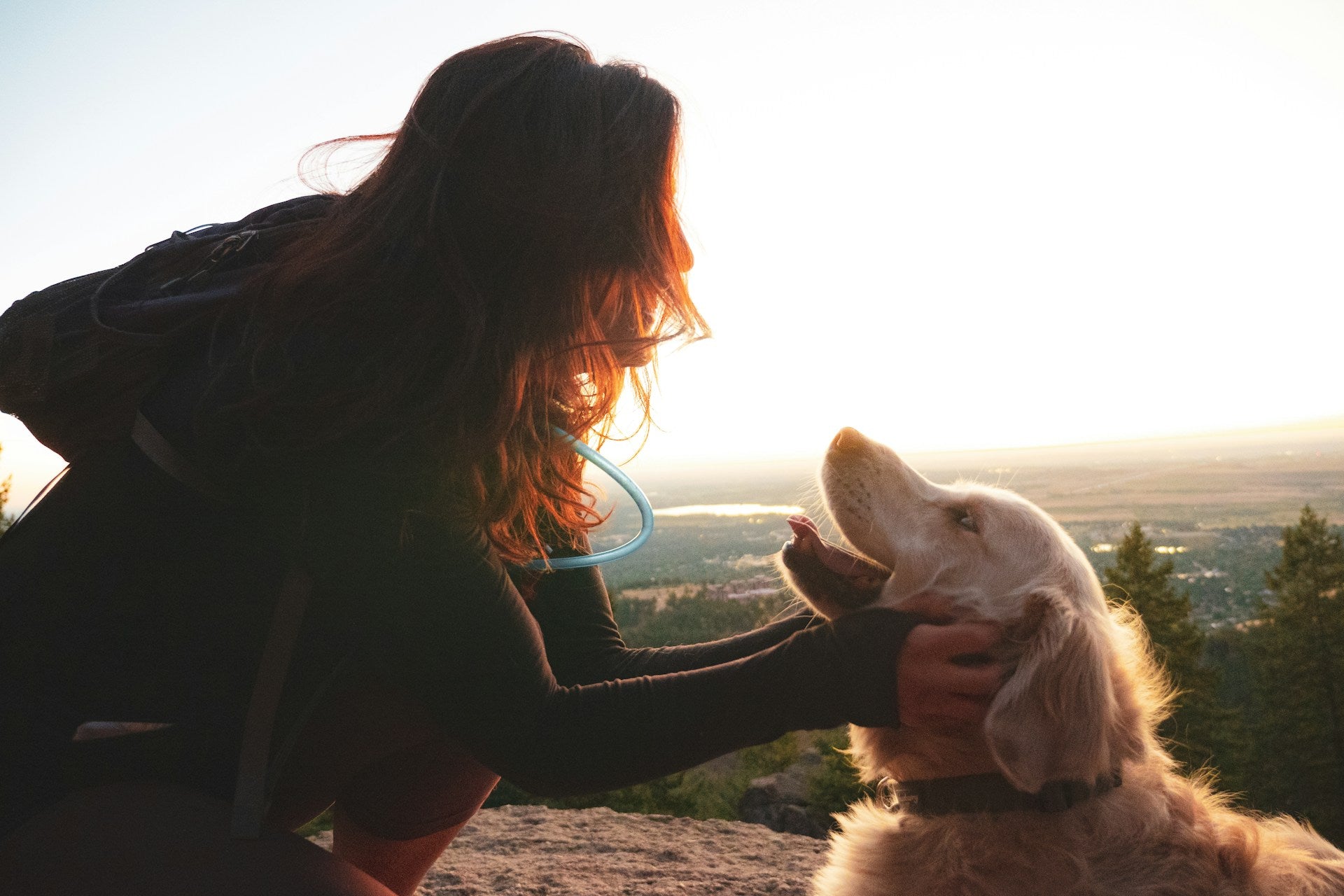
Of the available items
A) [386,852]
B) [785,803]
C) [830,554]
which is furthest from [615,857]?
[830,554]

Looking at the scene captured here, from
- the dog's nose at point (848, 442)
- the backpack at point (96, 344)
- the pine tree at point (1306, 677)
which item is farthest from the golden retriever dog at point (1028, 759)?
the pine tree at point (1306, 677)

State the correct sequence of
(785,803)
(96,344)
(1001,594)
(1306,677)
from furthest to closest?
(1306,677), (785,803), (1001,594), (96,344)

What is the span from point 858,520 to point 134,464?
1.71 m

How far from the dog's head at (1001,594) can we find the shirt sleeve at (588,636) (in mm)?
245

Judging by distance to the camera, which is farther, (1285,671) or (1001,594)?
(1285,671)

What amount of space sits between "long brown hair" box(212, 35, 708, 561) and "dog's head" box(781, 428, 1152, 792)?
77cm

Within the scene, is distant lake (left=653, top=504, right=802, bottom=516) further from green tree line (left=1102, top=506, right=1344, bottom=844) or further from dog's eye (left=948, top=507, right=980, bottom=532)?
green tree line (left=1102, top=506, right=1344, bottom=844)

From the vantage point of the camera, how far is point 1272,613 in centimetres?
843

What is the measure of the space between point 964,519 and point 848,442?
39 cm

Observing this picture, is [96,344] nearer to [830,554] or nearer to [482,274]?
[482,274]

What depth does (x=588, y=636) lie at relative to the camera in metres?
2.32

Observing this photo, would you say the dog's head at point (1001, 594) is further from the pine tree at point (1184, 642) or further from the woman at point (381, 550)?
the pine tree at point (1184, 642)

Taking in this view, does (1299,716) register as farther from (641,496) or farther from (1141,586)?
(641,496)

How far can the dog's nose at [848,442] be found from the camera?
92.4 inches
